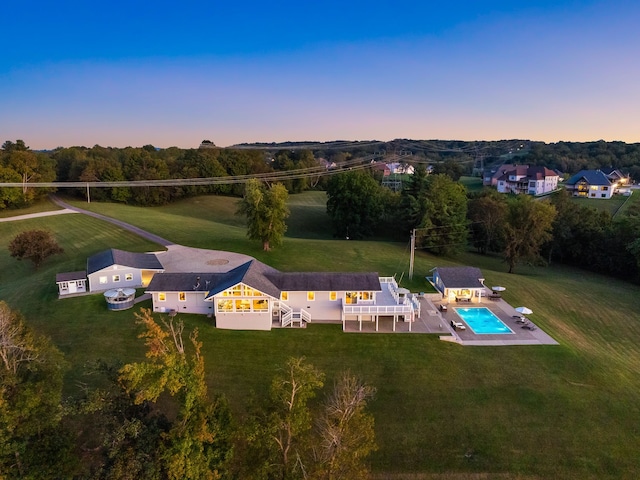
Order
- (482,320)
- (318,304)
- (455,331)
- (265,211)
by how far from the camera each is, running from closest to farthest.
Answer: (455,331) → (318,304) → (482,320) → (265,211)

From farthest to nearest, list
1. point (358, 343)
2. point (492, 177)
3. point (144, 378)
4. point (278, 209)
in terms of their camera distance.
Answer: point (492, 177) → point (278, 209) → point (358, 343) → point (144, 378)

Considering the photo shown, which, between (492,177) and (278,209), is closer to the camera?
(278,209)

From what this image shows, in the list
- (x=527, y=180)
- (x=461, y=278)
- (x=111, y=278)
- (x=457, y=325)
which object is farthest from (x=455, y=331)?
(x=527, y=180)

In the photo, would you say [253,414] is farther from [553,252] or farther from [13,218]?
[13,218]

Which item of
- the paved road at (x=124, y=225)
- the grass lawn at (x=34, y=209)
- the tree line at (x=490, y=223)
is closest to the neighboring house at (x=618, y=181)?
the tree line at (x=490, y=223)

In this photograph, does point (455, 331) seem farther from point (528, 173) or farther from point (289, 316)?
point (528, 173)

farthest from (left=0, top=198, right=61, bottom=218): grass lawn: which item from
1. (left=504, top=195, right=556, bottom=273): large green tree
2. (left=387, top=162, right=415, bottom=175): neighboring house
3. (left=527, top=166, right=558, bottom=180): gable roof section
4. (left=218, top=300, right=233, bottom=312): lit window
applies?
(left=527, top=166, right=558, bottom=180): gable roof section

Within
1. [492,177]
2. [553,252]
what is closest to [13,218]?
[553,252]
